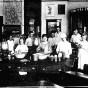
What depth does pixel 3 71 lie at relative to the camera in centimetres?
414

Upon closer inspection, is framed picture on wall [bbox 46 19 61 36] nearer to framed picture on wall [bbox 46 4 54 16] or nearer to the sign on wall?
framed picture on wall [bbox 46 4 54 16]

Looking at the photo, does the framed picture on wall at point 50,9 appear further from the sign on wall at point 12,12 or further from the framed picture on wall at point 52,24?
the sign on wall at point 12,12

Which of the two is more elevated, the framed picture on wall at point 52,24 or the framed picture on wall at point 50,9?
the framed picture on wall at point 50,9

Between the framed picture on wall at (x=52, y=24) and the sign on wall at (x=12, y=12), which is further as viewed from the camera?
the framed picture on wall at (x=52, y=24)

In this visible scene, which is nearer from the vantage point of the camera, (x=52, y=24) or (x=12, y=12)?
(x=12, y=12)

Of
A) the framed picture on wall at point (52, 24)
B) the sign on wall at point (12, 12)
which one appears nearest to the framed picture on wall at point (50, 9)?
the framed picture on wall at point (52, 24)

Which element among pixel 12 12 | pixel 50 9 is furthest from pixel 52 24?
pixel 12 12

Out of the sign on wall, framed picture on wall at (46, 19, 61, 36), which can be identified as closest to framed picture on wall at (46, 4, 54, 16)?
framed picture on wall at (46, 19, 61, 36)

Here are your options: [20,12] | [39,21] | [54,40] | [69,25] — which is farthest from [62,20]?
[54,40]

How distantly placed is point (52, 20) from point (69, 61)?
7152mm

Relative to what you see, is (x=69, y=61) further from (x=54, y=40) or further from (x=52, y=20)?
(x=52, y=20)

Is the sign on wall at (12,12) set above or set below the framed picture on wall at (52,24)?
above

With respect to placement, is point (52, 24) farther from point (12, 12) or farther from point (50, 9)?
point (12, 12)

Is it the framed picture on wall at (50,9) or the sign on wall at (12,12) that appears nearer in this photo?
the sign on wall at (12,12)
